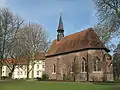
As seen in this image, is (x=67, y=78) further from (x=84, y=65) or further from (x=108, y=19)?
(x=108, y=19)

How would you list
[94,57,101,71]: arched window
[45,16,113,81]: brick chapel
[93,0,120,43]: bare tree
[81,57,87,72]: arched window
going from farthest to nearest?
1. [81,57,87,72]: arched window
2. [94,57,101,71]: arched window
3. [45,16,113,81]: brick chapel
4. [93,0,120,43]: bare tree

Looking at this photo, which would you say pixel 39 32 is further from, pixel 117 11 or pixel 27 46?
pixel 117 11

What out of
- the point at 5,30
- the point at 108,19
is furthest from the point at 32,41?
the point at 108,19

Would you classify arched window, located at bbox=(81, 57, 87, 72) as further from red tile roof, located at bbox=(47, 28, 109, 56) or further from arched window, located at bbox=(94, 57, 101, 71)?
red tile roof, located at bbox=(47, 28, 109, 56)

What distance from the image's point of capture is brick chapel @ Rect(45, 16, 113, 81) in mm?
42125

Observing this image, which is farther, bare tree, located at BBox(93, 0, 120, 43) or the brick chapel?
the brick chapel

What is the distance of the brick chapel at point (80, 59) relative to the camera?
42.1m

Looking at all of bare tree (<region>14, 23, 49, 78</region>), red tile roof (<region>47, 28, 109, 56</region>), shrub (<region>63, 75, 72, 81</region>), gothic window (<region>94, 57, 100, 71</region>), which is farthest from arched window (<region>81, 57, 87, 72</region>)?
bare tree (<region>14, 23, 49, 78</region>)

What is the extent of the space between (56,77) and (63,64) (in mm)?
4294

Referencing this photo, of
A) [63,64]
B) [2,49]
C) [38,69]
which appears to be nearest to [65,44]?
[63,64]

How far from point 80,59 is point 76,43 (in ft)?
14.4

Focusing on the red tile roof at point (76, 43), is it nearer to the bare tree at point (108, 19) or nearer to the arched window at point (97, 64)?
the arched window at point (97, 64)

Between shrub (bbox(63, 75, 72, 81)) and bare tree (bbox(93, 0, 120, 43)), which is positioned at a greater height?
bare tree (bbox(93, 0, 120, 43))

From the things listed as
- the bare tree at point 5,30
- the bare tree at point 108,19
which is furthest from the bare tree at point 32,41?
the bare tree at point 108,19
